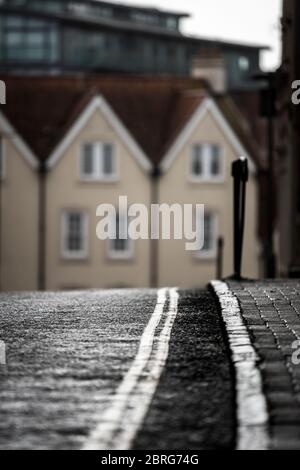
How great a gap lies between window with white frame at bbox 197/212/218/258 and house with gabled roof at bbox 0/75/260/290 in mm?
40

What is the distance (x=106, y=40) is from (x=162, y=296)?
80.1 m

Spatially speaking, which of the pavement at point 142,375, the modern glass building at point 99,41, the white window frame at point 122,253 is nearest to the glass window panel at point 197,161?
the white window frame at point 122,253

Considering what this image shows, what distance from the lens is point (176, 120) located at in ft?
202

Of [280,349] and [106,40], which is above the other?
[106,40]

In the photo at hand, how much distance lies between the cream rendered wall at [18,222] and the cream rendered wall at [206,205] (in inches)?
204

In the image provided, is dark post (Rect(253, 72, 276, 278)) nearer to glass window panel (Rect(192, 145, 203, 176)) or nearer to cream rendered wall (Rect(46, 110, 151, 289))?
cream rendered wall (Rect(46, 110, 151, 289))

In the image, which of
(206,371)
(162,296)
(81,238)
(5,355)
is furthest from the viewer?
(81,238)

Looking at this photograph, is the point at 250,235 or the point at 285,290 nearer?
the point at 285,290

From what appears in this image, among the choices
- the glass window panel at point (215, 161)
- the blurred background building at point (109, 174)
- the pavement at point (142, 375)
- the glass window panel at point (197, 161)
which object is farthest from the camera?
the glass window panel at point (197, 161)

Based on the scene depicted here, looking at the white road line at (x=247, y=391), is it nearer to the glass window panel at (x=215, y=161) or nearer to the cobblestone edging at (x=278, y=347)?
the cobblestone edging at (x=278, y=347)

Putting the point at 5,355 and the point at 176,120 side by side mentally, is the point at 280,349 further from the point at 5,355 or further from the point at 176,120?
the point at 176,120

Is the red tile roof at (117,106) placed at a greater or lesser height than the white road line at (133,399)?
greater

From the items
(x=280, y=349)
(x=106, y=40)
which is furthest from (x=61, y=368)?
(x=106, y=40)

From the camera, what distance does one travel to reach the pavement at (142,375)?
742cm
